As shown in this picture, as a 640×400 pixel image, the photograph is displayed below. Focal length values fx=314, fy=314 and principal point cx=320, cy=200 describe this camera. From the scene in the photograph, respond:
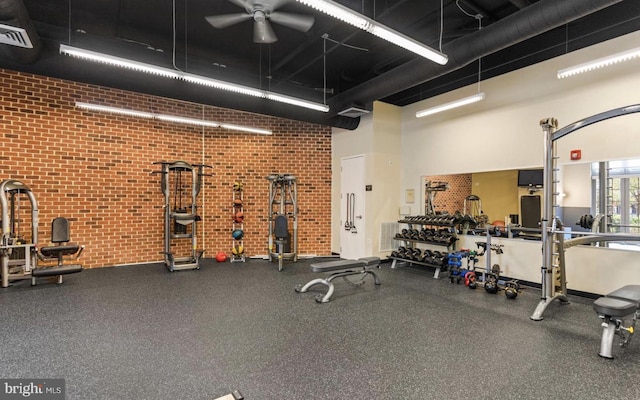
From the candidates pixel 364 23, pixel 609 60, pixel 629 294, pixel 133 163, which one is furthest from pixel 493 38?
pixel 133 163

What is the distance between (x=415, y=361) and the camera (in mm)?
2775

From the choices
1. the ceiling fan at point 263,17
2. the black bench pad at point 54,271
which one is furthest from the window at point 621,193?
the black bench pad at point 54,271

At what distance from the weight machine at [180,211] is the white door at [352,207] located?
3.19 m

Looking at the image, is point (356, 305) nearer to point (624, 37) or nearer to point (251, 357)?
point (251, 357)

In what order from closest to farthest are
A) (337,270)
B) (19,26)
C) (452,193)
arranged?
(19,26) → (337,270) → (452,193)

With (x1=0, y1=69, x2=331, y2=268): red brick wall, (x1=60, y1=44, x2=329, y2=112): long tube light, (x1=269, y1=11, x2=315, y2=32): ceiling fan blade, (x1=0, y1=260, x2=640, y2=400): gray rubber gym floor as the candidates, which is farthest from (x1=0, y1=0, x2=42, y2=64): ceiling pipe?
(x1=0, y1=260, x2=640, y2=400): gray rubber gym floor

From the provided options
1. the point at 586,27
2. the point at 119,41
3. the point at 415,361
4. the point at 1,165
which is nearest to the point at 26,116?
the point at 1,165

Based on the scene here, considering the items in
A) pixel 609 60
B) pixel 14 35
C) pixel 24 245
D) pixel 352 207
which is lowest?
pixel 24 245

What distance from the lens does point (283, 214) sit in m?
7.12

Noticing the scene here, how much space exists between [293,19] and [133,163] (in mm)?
4756

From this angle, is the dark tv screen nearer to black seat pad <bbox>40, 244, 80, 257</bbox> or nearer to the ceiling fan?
the ceiling fan

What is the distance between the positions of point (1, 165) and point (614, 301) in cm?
882

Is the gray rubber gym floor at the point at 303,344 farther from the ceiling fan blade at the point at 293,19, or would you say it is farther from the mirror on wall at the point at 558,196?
the ceiling fan blade at the point at 293,19

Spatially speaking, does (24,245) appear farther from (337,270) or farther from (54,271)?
(337,270)
